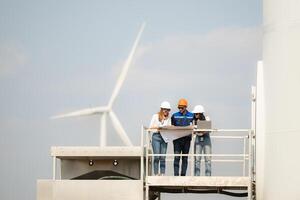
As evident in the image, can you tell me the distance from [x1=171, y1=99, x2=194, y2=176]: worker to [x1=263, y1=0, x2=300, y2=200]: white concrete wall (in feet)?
13.6

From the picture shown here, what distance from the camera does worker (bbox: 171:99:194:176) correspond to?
3916 centimetres

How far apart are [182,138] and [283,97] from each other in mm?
6215

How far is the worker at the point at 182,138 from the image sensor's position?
3916 cm

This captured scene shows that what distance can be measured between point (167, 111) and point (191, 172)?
212cm

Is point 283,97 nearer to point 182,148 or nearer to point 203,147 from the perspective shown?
point 203,147

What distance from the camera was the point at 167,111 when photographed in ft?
129

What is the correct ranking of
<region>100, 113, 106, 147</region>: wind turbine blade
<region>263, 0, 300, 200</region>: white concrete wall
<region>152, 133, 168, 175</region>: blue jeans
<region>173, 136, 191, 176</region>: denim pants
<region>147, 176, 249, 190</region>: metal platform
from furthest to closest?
<region>100, 113, 106, 147</region>: wind turbine blade
<region>173, 136, 191, 176</region>: denim pants
<region>147, 176, 249, 190</region>: metal platform
<region>152, 133, 168, 175</region>: blue jeans
<region>263, 0, 300, 200</region>: white concrete wall

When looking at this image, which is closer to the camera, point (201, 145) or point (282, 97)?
point (282, 97)

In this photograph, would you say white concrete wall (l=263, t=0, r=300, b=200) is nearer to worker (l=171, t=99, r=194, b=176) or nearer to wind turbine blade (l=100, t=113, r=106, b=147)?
worker (l=171, t=99, r=194, b=176)

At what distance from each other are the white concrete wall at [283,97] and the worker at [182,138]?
163 inches

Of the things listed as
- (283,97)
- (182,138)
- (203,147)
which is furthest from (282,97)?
(182,138)

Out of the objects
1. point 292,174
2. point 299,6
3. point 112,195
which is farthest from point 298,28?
point 112,195

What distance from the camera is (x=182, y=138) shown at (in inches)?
1554

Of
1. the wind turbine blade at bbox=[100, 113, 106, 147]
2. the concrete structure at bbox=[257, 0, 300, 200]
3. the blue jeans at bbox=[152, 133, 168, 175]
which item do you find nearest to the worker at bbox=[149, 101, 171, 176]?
the blue jeans at bbox=[152, 133, 168, 175]
